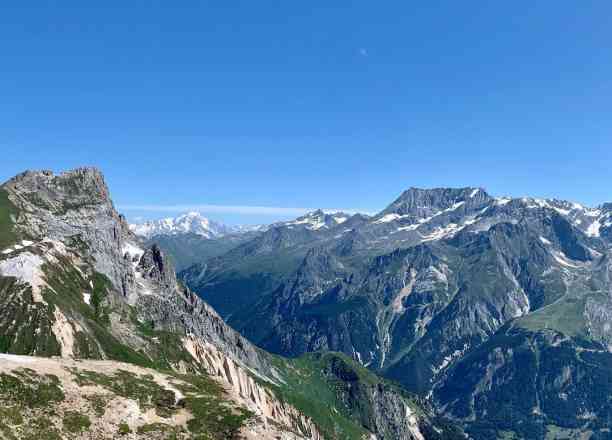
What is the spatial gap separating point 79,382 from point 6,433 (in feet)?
67.6

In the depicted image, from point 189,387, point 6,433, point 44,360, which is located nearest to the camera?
point 6,433

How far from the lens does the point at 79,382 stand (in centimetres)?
10112

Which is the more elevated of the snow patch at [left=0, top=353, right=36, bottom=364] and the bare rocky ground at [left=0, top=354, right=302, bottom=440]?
the snow patch at [left=0, top=353, right=36, bottom=364]

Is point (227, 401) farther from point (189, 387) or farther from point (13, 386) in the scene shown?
point (13, 386)

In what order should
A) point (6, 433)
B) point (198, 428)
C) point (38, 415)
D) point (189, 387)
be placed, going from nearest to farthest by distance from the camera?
point (6, 433)
point (38, 415)
point (198, 428)
point (189, 387)

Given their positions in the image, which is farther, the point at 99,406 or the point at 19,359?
the point at 19,359

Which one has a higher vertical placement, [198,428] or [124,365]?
[124,365]

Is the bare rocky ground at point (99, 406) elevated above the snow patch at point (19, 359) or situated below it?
below

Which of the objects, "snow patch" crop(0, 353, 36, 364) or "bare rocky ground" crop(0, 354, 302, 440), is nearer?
"bare rocky ground" crop(0, 354, 302, 440)

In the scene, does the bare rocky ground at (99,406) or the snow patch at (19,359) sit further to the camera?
the snow patch at (19,359)

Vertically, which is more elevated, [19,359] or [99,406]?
[19,359]

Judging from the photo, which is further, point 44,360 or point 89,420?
point 44,360

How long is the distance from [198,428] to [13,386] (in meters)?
30.1

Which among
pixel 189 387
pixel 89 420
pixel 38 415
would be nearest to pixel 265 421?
pixel 189 387
